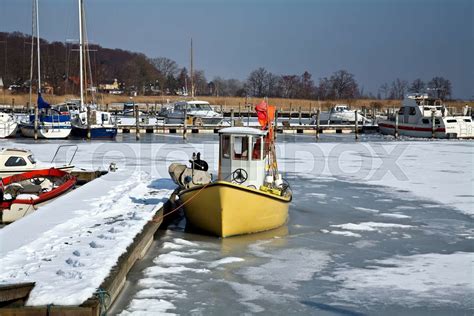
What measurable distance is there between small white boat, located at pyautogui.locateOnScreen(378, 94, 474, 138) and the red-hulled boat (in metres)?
35.6

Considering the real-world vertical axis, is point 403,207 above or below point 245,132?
below

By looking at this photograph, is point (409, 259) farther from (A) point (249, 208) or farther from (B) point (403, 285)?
(A) point (249, 208)

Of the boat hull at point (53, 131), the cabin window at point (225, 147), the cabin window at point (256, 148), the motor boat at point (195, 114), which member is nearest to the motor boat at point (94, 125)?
the boat hull at point (53, 131)

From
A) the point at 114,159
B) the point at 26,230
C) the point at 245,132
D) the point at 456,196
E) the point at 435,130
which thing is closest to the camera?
the point at 26,230

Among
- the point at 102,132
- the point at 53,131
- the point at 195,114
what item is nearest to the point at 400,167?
the point at 102,132

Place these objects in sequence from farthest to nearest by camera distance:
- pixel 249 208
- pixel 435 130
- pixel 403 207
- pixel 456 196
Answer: pixel 435 130 < pixel 456 196 < pixel 403 207 < pixel 249 208

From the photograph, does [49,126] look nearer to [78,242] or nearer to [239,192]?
[239,192]

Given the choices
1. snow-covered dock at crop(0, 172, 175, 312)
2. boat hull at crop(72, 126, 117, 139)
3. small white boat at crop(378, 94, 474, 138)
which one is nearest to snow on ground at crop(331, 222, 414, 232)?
snow-covered dock at crop(0, 172, 175, 312)

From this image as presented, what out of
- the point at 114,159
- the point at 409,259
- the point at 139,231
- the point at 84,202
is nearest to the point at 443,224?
the point at 409,259

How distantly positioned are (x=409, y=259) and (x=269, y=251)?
8.67 feet

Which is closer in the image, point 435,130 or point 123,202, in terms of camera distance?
point 123,202

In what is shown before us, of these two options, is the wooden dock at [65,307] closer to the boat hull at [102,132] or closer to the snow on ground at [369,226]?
the snow on ground at [369,226]

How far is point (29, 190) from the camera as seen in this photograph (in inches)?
620

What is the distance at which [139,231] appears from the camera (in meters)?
11.1
